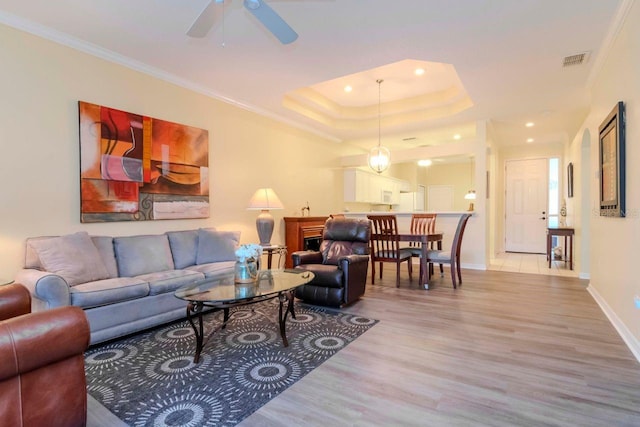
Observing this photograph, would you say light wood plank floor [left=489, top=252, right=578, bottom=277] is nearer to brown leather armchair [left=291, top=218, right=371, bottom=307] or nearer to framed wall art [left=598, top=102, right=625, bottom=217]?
framed wall art [left=598, top=102, right=625, bottom=217]

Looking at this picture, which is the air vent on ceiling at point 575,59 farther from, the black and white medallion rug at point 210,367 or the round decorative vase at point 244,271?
the round decorative vase at point 244,271

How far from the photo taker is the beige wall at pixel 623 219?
2.42 m

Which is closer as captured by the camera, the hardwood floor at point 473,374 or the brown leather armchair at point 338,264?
the hardwood floor at point 473,374

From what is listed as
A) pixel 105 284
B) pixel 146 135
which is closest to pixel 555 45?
pixel 146 135

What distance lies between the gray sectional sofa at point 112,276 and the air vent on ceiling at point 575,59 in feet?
14.4

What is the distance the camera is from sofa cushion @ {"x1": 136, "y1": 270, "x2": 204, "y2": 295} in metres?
2.95

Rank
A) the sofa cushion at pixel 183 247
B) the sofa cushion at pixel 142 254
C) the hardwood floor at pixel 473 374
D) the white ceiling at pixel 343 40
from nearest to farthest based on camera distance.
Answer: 1. the hardwood floor at pixel 473 374
2. the white ceiling at pixel 343 40
3. the sofa cushion at pixel 142 254
4. the sofa cushion at pixel 183 247

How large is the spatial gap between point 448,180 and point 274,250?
775cm

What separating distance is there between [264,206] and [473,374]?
3213mm

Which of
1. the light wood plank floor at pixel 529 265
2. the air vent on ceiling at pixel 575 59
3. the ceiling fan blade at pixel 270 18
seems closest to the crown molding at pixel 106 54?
the ceiling fan blade at pixel 270 18

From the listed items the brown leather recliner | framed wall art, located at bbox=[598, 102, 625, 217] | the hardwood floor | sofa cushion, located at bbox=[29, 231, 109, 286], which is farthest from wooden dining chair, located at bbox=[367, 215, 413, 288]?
the brown leather recliner

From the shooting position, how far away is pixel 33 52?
291cm

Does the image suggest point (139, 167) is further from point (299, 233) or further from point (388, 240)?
point (388, 240)

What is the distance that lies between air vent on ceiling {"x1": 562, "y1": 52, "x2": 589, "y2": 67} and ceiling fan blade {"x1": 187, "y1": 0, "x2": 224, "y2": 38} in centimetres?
365
